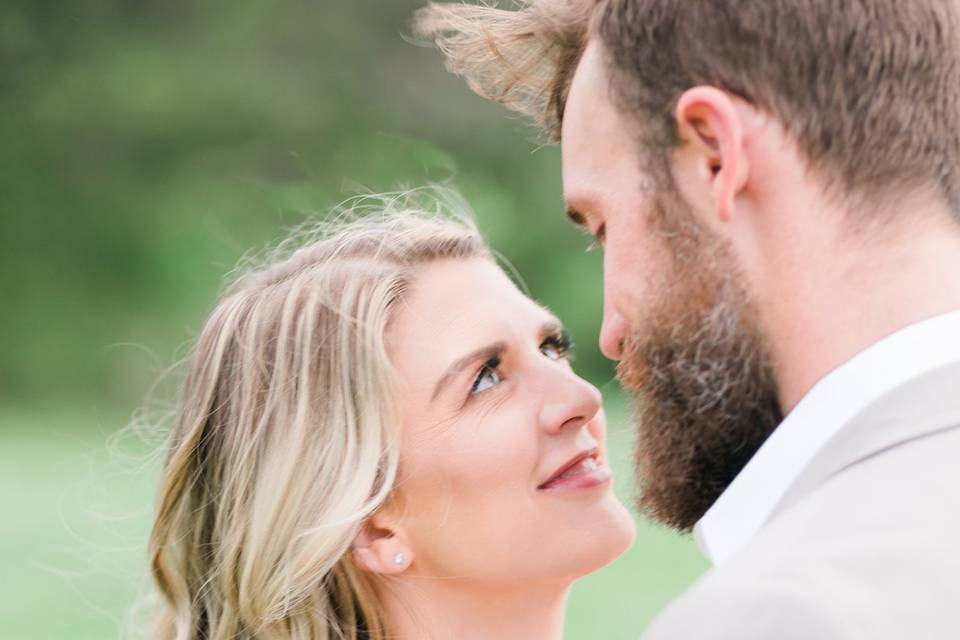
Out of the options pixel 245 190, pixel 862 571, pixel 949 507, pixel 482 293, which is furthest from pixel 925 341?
pixel 245 190

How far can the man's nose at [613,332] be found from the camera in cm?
267

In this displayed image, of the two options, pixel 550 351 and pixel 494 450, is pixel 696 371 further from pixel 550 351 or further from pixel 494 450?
pixel 550 351

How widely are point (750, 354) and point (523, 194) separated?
63.8ft

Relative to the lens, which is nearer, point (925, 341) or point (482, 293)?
point (925, 341)

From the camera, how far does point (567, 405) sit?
345 centimetres

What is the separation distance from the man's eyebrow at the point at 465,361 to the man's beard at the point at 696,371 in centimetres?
90

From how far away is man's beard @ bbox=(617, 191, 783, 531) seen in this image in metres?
2.29

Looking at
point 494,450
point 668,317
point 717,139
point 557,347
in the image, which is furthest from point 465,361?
point 717,139

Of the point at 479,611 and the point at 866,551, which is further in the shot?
the point at 479,611

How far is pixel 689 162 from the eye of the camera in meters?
2.38

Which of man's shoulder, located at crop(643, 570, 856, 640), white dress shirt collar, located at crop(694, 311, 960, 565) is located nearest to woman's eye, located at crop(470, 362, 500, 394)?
white dress shirt collar, located at crop(694, 311, 960, 565)

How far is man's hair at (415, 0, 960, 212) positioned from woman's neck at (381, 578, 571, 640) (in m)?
1.50

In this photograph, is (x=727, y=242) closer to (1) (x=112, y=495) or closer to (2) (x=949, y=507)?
(2) (x=949, y=507)

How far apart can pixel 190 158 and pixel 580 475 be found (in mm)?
19611
